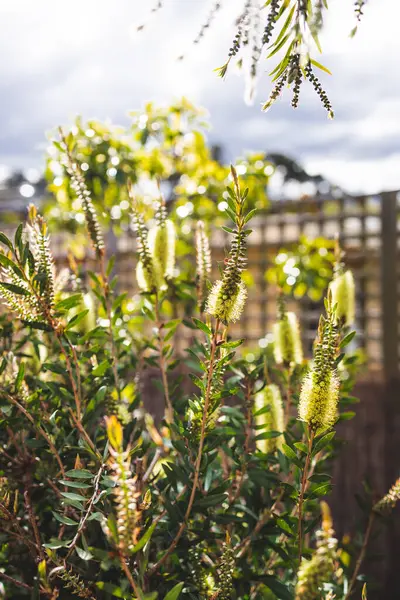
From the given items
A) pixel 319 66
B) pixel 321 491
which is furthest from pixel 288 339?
pixel 319 66

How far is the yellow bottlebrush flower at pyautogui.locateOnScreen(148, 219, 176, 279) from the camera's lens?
1.25 m

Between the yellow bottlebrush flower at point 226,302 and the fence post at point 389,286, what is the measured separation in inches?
112

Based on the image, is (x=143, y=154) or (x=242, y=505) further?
(x=143, y=154)

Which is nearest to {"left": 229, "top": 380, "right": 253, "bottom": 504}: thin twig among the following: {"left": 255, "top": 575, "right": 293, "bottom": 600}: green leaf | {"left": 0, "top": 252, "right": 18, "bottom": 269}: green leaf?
{"left": 255, "top": 575, "right": 293, "bottom": 600}: green leaf

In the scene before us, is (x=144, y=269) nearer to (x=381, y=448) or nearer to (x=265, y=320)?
(x=381, y=448)

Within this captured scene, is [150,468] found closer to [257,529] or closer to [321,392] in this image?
[257,529]

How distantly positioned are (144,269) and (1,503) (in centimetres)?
46

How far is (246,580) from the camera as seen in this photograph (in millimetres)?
1157

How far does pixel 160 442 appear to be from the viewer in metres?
1.35

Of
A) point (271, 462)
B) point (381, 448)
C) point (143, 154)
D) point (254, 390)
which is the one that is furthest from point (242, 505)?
point (143, 154)

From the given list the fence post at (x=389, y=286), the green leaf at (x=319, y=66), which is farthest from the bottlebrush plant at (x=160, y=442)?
the fence post at (x=389, y=286)

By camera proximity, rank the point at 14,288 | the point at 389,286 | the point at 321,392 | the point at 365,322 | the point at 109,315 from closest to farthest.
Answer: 1. the point at 321,392
2. the point at 14,288
3. the point at 109,315
4. the point at 389,286
5. the point at 365,322

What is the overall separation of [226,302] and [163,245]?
0.40 meters

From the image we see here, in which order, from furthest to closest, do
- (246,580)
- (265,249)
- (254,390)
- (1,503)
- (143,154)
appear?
(265,249)
(143,154)
(254,390)
(246,580)
(1,503)
